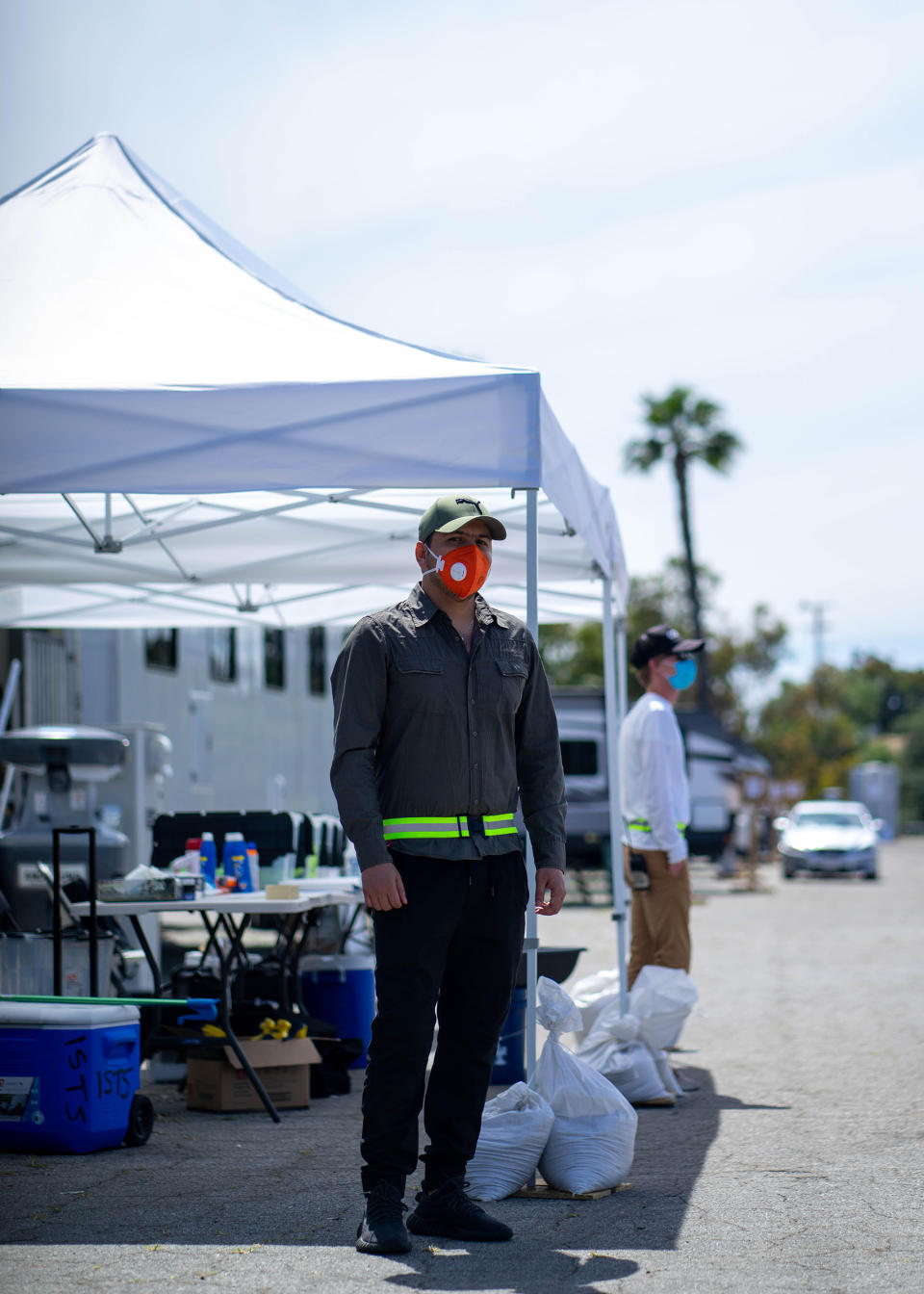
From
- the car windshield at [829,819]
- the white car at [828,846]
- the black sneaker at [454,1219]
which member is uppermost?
the black sneaker at [454,1219]

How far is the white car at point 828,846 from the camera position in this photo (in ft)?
95.6

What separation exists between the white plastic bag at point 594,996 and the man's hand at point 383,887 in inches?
121

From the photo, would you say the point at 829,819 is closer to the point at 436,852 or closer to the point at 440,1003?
the point at 440,1003

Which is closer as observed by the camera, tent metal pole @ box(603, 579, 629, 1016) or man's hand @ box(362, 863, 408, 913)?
man's hand @ box(362, 863, 408, 913)

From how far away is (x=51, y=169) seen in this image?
7.80 metres

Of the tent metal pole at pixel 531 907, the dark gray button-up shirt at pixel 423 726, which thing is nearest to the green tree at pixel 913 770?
the tent metal pole at pixel 531 907

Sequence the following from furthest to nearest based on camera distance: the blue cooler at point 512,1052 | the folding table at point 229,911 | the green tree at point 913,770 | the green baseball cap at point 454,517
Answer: the green tree at point 913,770, the blue cooler at point 512,1052, the folding table at point 229,911, the green baseball cap at point 454,517

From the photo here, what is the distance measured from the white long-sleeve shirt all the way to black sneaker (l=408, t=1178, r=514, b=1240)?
3088 millimetres

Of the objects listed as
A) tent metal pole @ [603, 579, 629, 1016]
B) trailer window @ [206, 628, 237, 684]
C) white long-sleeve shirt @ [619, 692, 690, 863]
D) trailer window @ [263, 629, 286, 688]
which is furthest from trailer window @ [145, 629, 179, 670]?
white long-sleeve shirt @ [619, 692, 690, 863]

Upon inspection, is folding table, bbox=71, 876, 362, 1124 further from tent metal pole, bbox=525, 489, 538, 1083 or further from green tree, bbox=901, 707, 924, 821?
green tree, bbox=901, 707, 924, 821

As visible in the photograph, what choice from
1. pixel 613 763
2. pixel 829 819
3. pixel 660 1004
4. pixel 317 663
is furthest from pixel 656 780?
pixel 829 819

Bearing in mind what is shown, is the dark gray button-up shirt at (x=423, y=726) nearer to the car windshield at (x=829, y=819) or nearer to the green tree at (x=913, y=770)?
the car windshield at (x=829, y=819)

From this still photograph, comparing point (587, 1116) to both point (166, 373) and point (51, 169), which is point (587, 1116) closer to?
point (166, 373)

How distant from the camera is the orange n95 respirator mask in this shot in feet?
15.5
